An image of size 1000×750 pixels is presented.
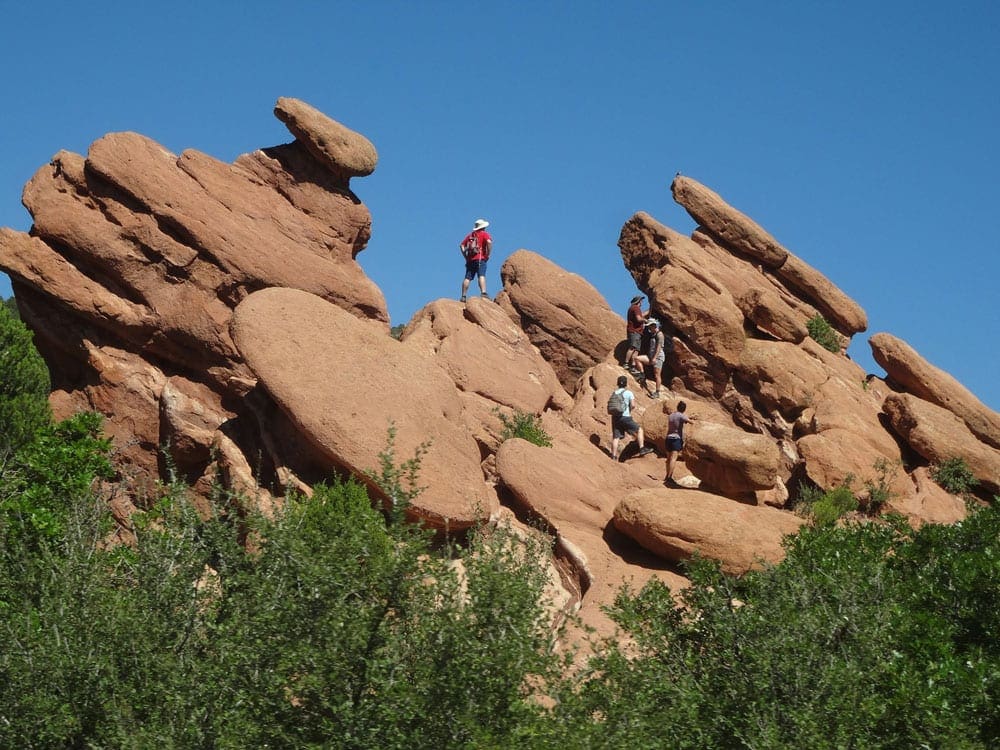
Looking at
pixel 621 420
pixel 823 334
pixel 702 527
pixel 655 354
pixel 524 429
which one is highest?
pixel 823 334

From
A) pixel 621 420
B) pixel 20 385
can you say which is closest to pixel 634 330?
pixel 621 420

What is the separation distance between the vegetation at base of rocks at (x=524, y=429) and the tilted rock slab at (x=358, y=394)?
1916 mm

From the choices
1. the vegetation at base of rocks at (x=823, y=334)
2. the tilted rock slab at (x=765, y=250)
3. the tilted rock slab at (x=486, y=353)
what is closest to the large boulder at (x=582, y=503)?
the tilted rock slab at (x=486, y=353)

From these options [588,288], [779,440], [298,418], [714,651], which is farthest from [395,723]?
[588,288]

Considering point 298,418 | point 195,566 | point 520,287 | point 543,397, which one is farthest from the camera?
point 520,287

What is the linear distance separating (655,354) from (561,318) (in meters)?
3.05

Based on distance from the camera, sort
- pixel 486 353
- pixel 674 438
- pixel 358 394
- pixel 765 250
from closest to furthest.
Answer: pixel 358 394 → pixel 674 438 → pixel 486 353 → pixel 765 250

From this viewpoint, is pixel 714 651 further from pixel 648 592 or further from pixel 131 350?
pixel 131 350

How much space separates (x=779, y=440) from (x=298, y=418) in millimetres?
14058

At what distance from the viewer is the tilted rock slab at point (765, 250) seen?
35.2 meters

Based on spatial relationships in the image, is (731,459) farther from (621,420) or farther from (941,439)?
(941,439)

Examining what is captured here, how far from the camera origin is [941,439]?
28984mm

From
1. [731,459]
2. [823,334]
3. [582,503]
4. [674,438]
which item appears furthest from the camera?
[823,334]

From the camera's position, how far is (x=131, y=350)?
24.7 m
